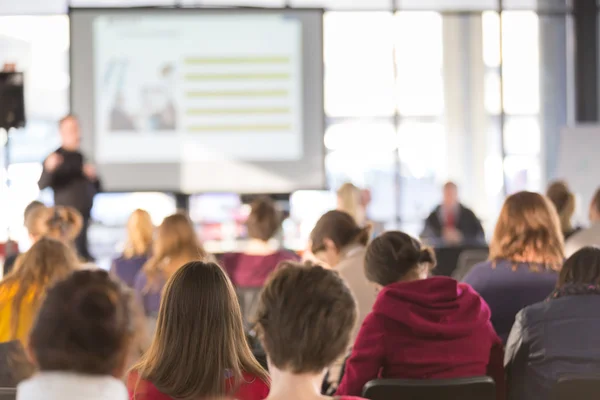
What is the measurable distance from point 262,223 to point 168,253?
996 millimetres

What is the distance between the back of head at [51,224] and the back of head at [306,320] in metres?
3.44

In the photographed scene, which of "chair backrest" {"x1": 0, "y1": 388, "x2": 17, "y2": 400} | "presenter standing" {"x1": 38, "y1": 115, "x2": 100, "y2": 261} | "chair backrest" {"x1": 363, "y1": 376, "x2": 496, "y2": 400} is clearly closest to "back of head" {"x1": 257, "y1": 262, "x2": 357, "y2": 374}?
"chair backrest" {"x1": 363, "y1": 376, "x2": 496, "y2": 400}

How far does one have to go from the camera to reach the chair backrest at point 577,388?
2447 mm

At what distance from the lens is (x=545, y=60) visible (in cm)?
1084

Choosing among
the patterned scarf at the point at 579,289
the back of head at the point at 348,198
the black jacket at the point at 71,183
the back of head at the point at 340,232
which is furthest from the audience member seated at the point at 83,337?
the black jacket at the point at 71,183

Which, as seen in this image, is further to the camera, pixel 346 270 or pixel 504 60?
pixel 504 60

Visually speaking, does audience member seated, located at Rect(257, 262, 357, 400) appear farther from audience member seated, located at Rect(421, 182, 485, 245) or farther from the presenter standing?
audience member seated, located at Rect(421, 182, 485, 245)

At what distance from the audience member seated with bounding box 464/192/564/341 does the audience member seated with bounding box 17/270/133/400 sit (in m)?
2.51

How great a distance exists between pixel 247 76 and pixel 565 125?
4.32m

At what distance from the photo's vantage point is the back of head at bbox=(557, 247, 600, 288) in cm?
276

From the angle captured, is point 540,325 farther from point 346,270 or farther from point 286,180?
point 286,180

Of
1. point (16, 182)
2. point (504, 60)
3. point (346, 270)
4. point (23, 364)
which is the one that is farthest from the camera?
point (504, 60)

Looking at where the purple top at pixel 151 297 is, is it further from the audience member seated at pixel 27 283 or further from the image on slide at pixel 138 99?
the image on slide at pixel 138 99

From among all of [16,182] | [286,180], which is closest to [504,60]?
[286,180]
